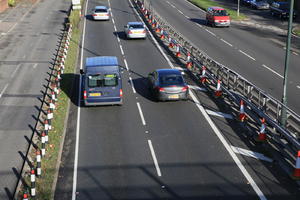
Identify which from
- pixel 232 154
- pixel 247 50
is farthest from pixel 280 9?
pixel 232 154

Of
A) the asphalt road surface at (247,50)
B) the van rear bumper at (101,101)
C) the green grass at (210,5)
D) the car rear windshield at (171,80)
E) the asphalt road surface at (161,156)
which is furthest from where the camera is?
the green grass at (210,5)

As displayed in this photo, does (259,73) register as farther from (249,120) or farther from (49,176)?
(49,176)

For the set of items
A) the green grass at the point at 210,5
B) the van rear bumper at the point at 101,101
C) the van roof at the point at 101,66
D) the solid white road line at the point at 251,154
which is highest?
the van roof at the point at 101,66

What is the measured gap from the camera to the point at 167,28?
4544 centimetres

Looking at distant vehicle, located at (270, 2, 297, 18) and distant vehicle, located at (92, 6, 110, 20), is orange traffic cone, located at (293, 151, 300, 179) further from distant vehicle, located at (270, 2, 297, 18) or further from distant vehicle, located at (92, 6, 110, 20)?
distant vehicle, located at (270, 2, 297, 18)

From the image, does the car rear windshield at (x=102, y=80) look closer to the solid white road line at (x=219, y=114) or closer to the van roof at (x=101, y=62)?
the van roof at (x=101, y=62)

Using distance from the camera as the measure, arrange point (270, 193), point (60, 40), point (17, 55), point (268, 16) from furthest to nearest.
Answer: point (268, 16) < point (60, 40) < point (17, 55) < point (270, 193)

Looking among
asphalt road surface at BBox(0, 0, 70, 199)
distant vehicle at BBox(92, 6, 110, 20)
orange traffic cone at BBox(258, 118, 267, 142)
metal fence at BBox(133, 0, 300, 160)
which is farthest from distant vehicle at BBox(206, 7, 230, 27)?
orange traffic cone at BBox(258, 118, 267, 142)

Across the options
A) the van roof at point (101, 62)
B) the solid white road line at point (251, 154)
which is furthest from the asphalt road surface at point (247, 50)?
the van roof at point (101, 62)

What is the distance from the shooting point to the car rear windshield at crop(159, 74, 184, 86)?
24.5m

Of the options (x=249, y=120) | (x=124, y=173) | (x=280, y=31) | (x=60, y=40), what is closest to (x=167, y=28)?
(x=60, y=40)

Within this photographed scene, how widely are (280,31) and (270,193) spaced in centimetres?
3839

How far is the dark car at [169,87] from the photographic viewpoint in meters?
24.2

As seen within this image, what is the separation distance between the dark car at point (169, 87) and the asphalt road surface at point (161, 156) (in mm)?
484
